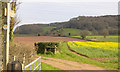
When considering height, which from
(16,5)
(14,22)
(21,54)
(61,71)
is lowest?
(61,71)

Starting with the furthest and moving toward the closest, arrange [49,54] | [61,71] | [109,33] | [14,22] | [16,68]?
[109,33], [49,54], [14,22], [61,71], [16,68]

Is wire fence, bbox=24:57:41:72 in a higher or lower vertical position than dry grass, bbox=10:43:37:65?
lower

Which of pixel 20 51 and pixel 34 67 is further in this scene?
pixel 20 51

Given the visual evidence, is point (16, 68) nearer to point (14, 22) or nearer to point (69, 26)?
point (14, 22)

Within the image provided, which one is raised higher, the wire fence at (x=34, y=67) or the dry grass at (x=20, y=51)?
the dry grass at (x=20, y=51)

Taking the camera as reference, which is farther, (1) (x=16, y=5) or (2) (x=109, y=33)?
(2) (x=109, y=33)

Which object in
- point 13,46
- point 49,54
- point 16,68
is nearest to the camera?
point 16,68

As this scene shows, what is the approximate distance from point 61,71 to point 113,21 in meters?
69.9

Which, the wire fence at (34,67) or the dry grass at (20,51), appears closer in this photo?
the wire fence at (34,67)

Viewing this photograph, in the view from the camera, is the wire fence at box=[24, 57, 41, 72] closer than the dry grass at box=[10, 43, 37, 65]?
Yes

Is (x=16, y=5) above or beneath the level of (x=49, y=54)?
above

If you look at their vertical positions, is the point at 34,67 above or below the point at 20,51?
below

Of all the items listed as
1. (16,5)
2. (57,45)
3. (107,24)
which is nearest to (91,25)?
(107,24)

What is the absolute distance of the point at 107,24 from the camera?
75.1 meters
